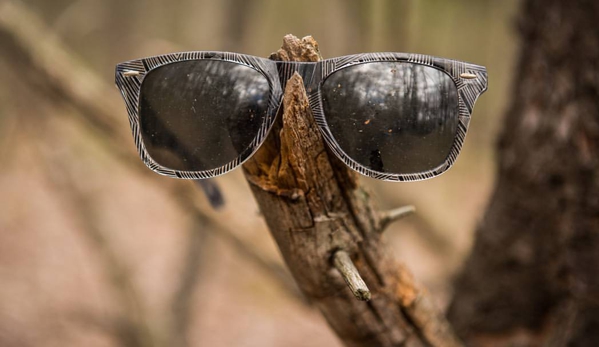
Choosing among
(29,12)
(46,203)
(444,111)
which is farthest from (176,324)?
(46,203)

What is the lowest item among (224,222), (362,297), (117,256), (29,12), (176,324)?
(176,324)

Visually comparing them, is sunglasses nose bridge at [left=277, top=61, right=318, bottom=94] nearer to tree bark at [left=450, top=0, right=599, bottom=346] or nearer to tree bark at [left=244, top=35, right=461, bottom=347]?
tree bark at [left=244, top=35, right=461, bottom=347]

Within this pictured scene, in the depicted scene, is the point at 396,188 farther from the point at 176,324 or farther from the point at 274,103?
the point at 274,103

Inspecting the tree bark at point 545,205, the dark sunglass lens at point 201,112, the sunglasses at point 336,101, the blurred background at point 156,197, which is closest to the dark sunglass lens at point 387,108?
the sunglasses at point 336,101

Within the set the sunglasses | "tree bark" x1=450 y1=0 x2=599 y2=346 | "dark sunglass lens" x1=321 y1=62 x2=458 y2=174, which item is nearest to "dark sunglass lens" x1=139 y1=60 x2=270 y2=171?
the sunglasses

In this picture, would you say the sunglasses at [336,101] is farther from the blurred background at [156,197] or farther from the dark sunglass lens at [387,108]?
the blurred background at [156,197]

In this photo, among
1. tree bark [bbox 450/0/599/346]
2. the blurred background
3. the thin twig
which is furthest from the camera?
the blurred background
